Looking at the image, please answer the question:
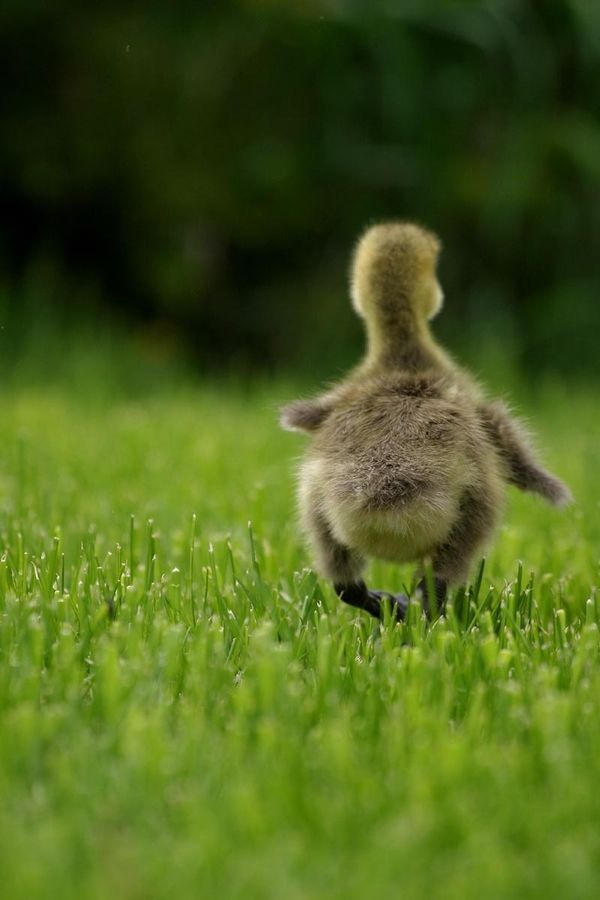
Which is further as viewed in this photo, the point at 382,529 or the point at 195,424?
the point at 195,424

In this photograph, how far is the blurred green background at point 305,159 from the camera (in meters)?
9.79

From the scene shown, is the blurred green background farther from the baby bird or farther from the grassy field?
the grassy field

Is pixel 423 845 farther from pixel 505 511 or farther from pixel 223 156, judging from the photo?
pixel 223 156

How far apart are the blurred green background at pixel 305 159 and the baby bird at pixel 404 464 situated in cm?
585

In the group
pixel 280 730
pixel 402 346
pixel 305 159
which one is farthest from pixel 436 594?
pixel 305 159

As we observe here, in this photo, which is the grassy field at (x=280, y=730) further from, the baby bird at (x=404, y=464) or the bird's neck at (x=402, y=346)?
the bird's neck at (x=402, y=346)

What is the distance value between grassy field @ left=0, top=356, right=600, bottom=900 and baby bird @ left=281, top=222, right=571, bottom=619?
18 cm

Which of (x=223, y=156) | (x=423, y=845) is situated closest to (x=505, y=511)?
(x=423, y=845)

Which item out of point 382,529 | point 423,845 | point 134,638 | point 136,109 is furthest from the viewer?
point 136,109

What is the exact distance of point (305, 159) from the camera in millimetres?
10141

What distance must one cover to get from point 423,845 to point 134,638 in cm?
98

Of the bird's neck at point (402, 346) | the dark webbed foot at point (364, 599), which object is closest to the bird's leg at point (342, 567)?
the dark webbed foot at point (364, 599)

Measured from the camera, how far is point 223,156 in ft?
32.8

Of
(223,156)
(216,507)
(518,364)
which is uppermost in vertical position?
(223,156)
